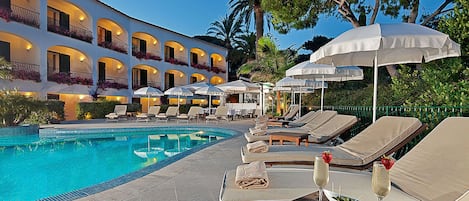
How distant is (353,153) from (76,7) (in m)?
21.8

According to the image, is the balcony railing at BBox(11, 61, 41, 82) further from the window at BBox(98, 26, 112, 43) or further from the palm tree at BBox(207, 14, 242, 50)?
the palm tree at BBox(207, 14, 242, 50)

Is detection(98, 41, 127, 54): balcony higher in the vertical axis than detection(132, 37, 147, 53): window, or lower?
lower

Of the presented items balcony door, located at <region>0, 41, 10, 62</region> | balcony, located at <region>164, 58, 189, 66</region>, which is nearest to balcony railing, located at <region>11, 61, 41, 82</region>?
balcony door, located at <region>0, 41, 10, 62</region>

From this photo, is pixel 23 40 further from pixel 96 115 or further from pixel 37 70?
pixel 96 115

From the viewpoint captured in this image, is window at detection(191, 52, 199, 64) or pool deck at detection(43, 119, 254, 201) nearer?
pool deck at detection(43, 119, 254, 201)

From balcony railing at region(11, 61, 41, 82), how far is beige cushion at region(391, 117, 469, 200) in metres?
18.9

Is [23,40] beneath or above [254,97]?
above

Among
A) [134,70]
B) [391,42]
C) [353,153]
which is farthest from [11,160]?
[134,70]

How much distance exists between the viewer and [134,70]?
27781mm

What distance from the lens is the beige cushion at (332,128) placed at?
5.56 m

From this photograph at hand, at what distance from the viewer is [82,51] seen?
21016 millimetres

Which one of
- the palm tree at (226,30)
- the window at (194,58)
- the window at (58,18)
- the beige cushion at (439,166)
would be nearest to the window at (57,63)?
the window at (58,18)

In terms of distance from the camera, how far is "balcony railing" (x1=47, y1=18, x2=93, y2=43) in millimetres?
19141

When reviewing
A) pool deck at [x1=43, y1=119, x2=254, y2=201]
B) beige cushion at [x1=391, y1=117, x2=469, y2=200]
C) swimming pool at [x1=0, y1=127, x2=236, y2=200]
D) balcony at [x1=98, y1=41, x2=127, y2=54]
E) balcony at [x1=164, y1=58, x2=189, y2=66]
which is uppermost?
balcony at [x1=98, y1=41, x2=127, y2=54]
